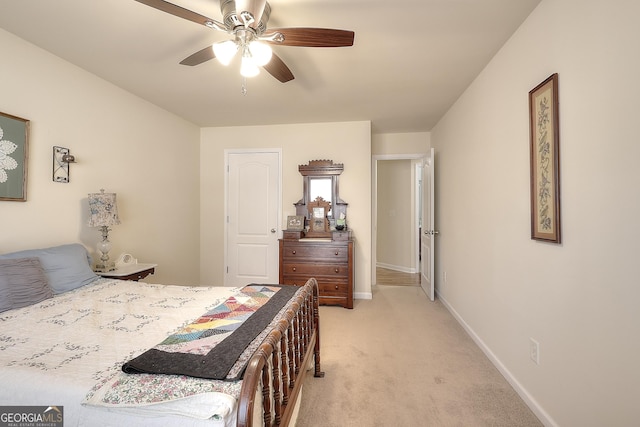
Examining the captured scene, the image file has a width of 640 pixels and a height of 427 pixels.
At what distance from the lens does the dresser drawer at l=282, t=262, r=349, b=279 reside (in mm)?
3592

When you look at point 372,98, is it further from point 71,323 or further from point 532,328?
point 71,323

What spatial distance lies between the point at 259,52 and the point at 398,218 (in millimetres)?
4911

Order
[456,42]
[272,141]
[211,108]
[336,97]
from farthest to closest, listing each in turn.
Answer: [272,141]
[211,108]
[336,97]
[456,42]

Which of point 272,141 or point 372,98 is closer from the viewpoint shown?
point 372,98

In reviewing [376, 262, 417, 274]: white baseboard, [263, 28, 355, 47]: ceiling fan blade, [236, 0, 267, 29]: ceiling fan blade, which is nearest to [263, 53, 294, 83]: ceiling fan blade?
[263, 28, 355, 47]: ceiling fan blade

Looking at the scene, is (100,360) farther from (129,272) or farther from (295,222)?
(295,222)

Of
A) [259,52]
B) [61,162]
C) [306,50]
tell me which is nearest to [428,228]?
[306,50]

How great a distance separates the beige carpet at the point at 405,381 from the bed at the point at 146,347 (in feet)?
0.98

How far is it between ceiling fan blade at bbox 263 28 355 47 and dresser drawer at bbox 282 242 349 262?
244 centimetres

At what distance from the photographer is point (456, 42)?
6.86ft

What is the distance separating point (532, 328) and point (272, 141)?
367 cm

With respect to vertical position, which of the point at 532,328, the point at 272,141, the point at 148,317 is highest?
the point at 272,141

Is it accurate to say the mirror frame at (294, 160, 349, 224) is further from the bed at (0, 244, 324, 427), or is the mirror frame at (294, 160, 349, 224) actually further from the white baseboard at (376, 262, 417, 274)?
the white baseboard at (376, 262, 417, 274)

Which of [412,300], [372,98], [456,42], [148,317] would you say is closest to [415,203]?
[412,300]
